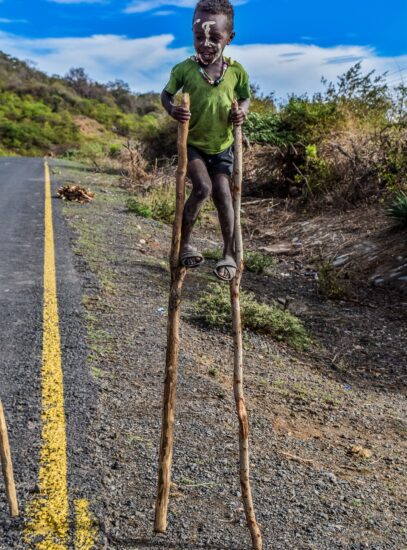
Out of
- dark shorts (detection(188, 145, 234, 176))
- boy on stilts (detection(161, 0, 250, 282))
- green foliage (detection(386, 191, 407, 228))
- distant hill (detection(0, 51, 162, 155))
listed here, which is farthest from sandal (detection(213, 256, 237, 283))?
distant hill (detection(0, 51, 162, 155))

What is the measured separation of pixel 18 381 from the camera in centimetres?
438

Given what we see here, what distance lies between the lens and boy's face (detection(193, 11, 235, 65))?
256cm

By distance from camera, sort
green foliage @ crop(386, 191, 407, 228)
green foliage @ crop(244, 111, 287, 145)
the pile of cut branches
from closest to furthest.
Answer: green foliage @ crop(386, 191, 407, 228) < the pile of cut branches < green foliage @ crop(244, 111, 287, 145)

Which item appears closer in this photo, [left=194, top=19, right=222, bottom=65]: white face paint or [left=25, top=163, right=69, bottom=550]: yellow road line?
[left=194, top=19, right=222, bottom=65]: white face paint

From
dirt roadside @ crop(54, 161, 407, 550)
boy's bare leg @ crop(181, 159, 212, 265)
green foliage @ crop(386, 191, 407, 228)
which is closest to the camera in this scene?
boy's bare leg @ crop(181, 159, 212, 265)

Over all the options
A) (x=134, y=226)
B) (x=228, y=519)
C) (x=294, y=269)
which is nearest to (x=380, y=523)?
(x=228, y=519)

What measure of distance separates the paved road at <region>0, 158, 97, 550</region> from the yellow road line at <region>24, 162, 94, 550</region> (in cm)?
2

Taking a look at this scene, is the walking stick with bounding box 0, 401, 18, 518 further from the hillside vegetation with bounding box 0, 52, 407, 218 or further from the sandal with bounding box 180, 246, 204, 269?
the hillside vegetation with bounding box 0, 52, 407, 218

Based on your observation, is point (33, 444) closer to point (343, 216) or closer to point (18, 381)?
point (18, 381)

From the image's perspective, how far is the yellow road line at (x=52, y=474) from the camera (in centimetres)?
279

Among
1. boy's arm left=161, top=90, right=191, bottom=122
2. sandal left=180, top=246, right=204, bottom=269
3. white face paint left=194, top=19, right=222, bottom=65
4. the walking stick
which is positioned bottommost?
the walking stick

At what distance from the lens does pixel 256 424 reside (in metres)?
4.22

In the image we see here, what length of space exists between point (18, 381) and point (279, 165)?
37.5 feet

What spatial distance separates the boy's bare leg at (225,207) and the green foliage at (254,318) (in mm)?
3533
